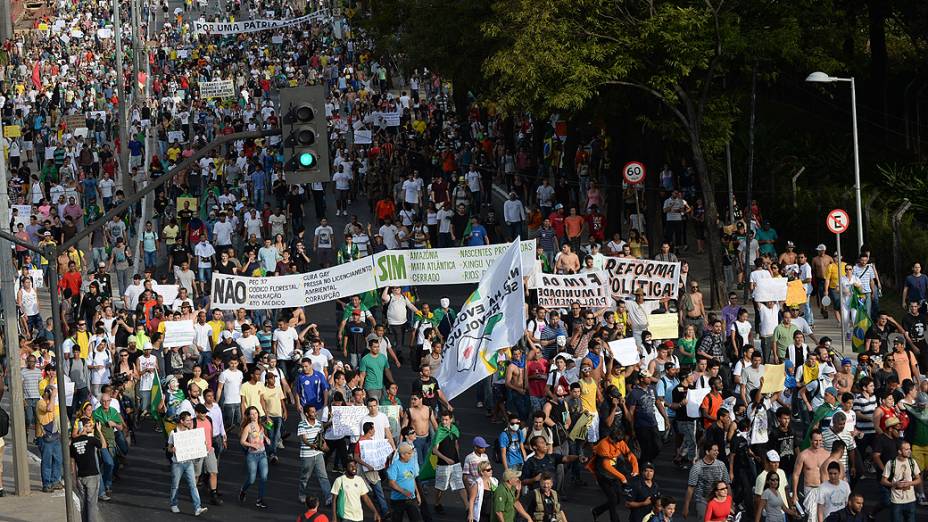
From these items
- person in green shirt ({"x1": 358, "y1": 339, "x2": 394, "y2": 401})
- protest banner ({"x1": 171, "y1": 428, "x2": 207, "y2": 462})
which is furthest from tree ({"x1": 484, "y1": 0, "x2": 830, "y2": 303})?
protest banner ({"x1": 171, "y1": 428, "x2": 207, "y2": 462})

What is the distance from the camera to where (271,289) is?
89.1 feet

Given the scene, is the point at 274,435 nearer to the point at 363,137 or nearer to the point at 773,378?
the point at 773,378

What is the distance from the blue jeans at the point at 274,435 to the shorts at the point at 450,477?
291cm

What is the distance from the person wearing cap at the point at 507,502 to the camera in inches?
755

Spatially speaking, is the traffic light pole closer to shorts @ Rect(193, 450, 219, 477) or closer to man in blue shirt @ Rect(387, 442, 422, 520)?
shorts @ Rect(193, 450, 219, 477)

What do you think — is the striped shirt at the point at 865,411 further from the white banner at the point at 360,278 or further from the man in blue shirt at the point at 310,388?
the white banner at the point at 360,278

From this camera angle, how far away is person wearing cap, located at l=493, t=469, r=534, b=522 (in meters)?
19.2

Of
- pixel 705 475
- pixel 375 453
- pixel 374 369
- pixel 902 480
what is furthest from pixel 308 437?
pixel 902 480

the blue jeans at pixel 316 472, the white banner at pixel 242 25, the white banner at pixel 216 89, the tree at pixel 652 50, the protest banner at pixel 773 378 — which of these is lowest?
the blue jeans at pixel 316 472

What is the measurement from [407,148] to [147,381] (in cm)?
1904

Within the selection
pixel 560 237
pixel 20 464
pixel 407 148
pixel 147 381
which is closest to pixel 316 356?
pixel 147 381

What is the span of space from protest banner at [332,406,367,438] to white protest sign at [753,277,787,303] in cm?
806

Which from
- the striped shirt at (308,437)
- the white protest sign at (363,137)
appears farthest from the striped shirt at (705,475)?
the white protest sign at (363,137)

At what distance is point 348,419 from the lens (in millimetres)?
21453
